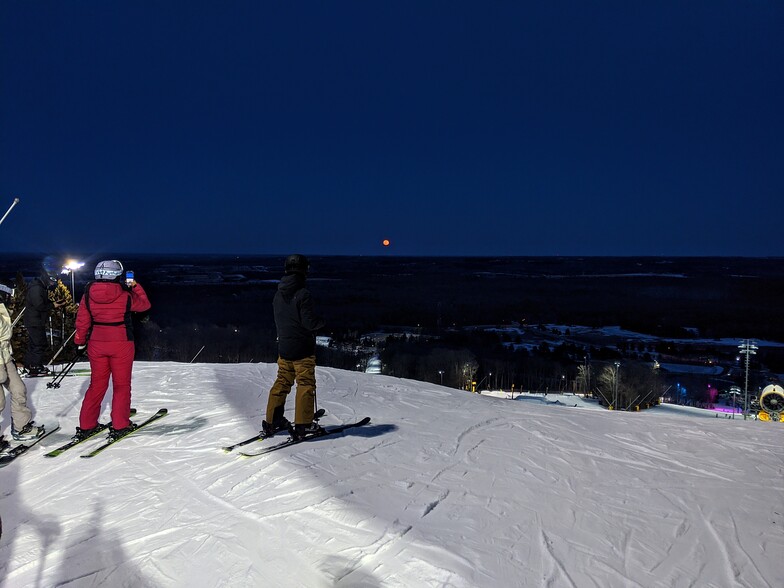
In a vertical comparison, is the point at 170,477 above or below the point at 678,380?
above

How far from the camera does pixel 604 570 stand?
152 inches

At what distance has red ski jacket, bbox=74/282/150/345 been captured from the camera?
230 inches

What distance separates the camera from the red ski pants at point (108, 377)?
5.94 metres

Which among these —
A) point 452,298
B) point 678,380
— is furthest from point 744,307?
point 678,380

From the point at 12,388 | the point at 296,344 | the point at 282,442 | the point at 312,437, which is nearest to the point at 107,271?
the point at 12,388

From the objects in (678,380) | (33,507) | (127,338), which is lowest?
(678,380)

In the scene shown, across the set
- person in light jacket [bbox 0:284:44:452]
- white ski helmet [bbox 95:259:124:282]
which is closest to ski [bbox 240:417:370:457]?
white ski helmet [bbox 95:259:124:282]

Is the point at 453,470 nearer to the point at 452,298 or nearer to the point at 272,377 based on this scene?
the point at 272,377

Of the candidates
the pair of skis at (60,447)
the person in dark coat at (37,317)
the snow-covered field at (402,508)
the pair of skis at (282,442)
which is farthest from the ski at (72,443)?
the person in dark coat at (37,317)

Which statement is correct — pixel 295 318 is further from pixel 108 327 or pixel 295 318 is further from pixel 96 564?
pixel 96 564

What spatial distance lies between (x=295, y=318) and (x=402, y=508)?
240 centimetres

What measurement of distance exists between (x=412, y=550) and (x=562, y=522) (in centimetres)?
151

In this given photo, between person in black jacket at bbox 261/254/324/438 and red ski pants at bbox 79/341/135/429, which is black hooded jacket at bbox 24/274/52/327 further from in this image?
person in black jacket at bbox 261/254/324/438

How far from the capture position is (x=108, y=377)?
19.9 ft
